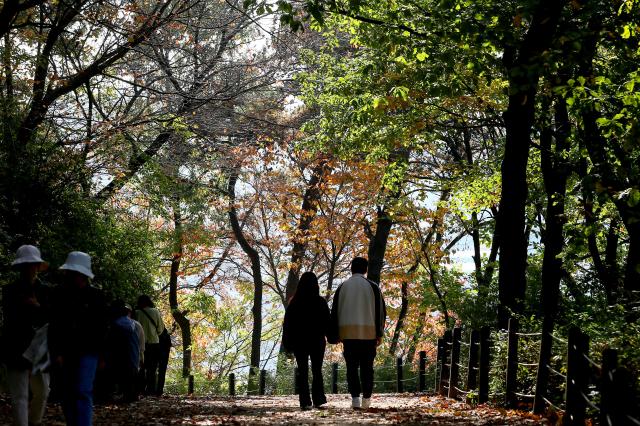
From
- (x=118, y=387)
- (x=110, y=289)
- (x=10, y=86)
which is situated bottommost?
(x=118, y=387)

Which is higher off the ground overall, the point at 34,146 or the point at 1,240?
the point at 34,146

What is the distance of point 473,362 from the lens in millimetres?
14289

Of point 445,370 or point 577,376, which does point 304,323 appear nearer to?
point 577,376

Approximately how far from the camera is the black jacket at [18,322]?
24.6ft

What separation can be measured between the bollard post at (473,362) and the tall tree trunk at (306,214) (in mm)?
20132

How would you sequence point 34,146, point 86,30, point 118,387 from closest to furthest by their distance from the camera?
point 34,146 → point 118,387 → point 86,30

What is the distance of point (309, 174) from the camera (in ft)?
119

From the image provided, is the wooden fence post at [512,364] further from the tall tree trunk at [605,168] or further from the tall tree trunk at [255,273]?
the tall tree trunk at [255,273]

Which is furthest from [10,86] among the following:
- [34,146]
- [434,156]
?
[434,156]

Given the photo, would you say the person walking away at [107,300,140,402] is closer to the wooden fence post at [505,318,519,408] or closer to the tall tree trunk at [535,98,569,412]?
the wooden fence post at [505,318,519,408]

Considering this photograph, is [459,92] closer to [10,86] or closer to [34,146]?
[34,146]

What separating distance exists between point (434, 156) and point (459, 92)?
1729 cm

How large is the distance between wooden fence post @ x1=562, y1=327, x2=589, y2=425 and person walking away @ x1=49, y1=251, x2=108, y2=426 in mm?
4931

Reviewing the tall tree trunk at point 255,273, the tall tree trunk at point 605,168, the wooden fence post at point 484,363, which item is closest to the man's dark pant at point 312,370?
the wooden fence post at point 484,363
